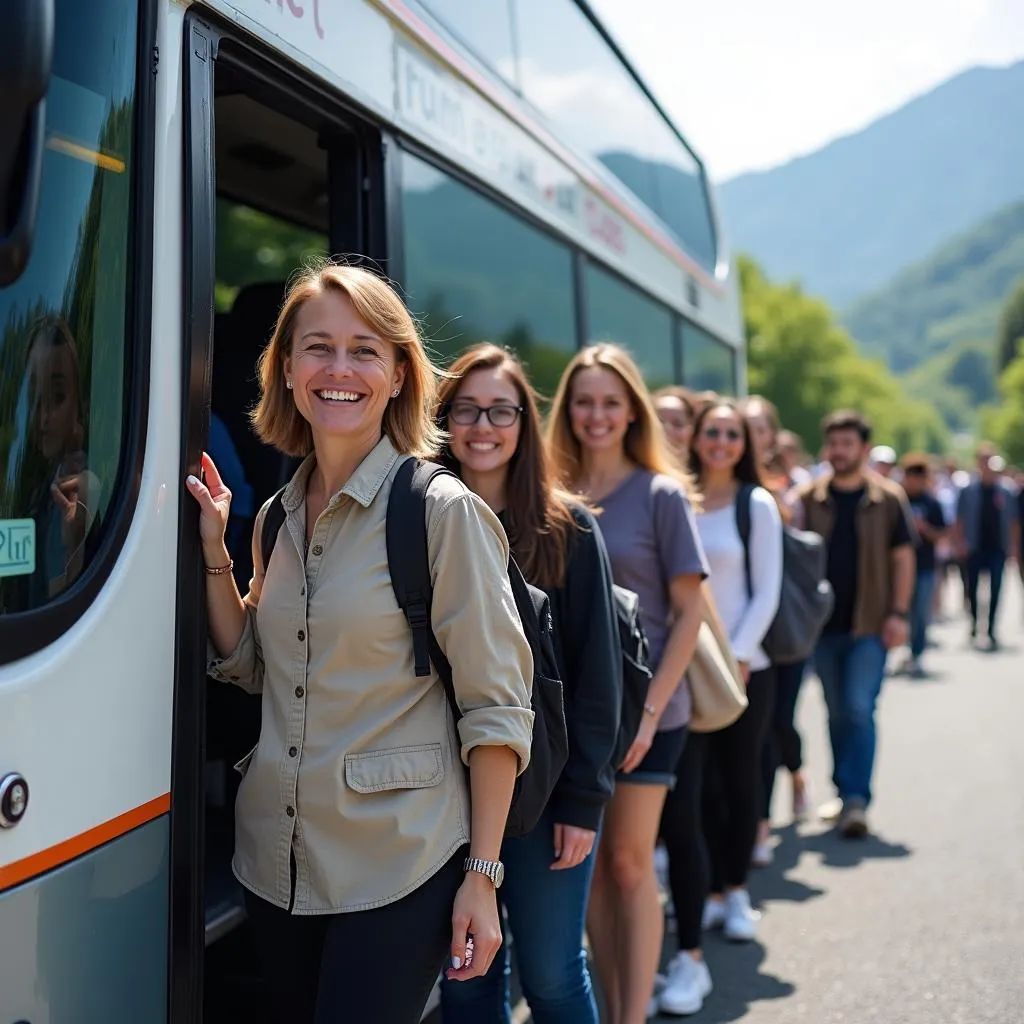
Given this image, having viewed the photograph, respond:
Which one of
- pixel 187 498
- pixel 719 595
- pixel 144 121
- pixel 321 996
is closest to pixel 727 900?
pixel 719 595

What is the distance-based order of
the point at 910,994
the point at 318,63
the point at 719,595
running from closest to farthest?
the point at 318,63
the point at 910,994
the point at 719,595

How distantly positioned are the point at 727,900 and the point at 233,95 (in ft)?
11.4

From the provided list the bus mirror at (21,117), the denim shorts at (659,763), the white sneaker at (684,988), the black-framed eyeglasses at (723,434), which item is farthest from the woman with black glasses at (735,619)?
the bus mirror at (21,117)

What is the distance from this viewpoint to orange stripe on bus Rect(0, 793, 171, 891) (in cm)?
184

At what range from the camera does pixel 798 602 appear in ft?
17.7

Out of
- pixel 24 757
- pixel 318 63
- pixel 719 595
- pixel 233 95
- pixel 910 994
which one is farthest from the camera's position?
pixel 719 595

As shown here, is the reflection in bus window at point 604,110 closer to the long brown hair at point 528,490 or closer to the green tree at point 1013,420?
the long brown hair at point 528,490

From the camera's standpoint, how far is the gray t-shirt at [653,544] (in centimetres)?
355

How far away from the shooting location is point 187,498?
232cm

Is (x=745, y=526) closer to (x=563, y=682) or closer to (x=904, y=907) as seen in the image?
(x=904, y=907)

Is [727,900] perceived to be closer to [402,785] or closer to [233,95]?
[402,785]

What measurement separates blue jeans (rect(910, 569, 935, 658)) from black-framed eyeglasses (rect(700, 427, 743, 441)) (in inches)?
290

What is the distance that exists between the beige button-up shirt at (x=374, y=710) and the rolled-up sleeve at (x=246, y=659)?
19 centimetres

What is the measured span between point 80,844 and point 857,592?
16.7 feet
